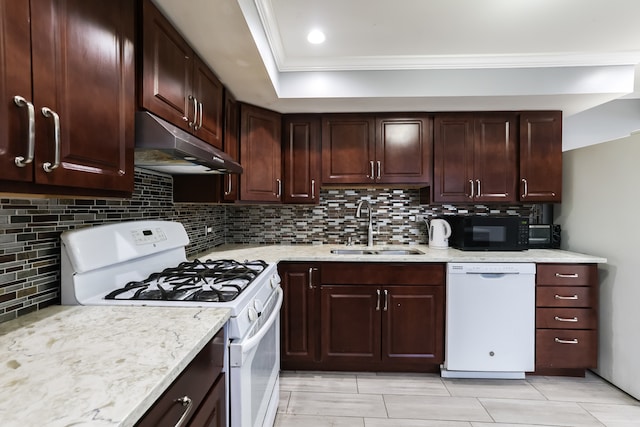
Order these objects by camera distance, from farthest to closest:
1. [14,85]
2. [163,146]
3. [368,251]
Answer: [368,251] < [163,146] < [14,85]

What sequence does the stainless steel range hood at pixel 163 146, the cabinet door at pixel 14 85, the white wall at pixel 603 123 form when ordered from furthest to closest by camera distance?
1. the white wall at pixel 603 123
2. the stainless steel range hood at pixel 163 146
3. the cabinet door at pixel 14 85

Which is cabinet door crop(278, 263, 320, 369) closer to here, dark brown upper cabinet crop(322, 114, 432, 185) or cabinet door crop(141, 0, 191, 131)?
dark brown upper cabinet crop(322, 114, 432, 185)

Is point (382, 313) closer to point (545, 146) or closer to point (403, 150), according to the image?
point (403, 150)

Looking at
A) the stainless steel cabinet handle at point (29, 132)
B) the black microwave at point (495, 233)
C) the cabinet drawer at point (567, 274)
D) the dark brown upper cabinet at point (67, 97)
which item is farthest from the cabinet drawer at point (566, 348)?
the stainless steel cabinet handle at point (29, 132)

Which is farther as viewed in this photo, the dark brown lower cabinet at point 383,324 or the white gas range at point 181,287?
the dark brown lower cabinet at point 383,324

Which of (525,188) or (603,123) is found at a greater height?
(603,123)

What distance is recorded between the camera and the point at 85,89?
923mm

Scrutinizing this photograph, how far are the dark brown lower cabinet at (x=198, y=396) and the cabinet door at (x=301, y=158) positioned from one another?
5.68ft

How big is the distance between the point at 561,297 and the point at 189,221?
8.93 feet

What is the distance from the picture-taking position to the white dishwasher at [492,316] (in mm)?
2262

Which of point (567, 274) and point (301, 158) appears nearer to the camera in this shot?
point (567, 274)

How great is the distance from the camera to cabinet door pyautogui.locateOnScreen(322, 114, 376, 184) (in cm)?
265

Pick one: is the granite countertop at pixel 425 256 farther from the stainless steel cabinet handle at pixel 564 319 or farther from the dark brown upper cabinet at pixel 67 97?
the dark brown upper cabinet at pixel 67 97

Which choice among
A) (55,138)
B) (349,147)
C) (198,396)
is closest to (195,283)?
(198,396)
